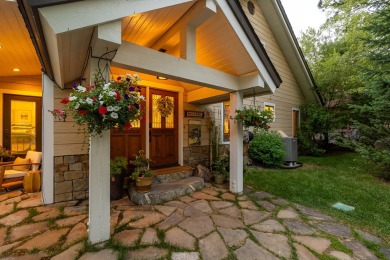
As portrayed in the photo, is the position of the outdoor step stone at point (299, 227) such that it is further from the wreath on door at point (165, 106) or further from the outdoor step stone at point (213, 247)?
the wreath on door at point (165, 106)

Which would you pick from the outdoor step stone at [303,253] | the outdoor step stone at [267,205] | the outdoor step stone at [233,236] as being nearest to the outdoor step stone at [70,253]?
the outdoor step stone at [233,236]

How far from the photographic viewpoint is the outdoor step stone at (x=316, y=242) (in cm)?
210

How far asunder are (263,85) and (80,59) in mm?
2883

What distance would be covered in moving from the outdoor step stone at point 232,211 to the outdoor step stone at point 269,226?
337 millimetres

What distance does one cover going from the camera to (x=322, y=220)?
9.06ft

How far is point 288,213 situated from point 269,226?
612mm

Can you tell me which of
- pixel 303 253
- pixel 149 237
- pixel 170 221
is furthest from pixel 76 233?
pixel 303 253

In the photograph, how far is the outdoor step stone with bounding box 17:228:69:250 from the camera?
2066mm

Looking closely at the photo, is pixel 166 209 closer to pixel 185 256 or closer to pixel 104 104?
pixel 185 256

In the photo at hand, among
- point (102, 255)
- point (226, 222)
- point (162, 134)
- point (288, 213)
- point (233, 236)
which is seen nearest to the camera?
point (102, 255)

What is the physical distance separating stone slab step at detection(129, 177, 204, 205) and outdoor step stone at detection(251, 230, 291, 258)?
5.00 feet

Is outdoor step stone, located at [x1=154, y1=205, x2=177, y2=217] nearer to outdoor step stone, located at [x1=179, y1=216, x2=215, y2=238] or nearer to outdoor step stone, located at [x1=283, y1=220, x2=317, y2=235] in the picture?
outdoor step stone, located at [x1=179, y1=216, x2=215, y2=238]

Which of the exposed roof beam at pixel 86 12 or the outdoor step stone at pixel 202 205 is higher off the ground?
the exposed roof beam at pixel 86 12

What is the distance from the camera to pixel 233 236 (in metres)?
2.28
